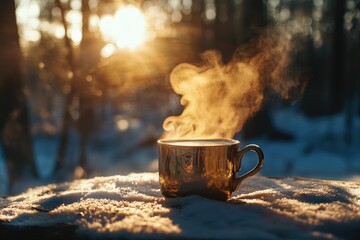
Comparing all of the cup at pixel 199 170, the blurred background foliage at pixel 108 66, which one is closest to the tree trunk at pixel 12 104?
the blurred background foliage at pixel 108 66

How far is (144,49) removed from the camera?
8.54 meters

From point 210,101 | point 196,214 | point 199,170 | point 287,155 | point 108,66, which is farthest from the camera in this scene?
point 287,155

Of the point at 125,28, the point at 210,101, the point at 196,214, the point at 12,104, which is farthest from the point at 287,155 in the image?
the point at 196,214

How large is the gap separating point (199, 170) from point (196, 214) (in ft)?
0.79

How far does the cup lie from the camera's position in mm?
1682

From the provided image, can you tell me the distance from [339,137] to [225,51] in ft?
13.9

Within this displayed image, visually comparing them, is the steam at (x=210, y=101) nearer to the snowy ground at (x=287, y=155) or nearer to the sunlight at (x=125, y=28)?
the snowy ground at (x=287, y=155)

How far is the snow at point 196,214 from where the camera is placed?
1315mm

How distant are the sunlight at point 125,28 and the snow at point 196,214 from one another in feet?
19.9

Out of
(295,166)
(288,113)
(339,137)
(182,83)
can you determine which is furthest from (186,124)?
(288,113)

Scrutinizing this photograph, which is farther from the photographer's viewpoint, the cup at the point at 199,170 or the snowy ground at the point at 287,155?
the snowy ground at the point at 287,155

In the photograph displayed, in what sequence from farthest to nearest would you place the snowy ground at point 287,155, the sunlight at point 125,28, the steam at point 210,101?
the snowy ground at point 287,155 → the sunlight at point 125,28 → the steam at point 210,101

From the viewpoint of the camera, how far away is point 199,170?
169 centimetres

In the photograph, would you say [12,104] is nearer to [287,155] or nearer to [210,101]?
[210,101]
